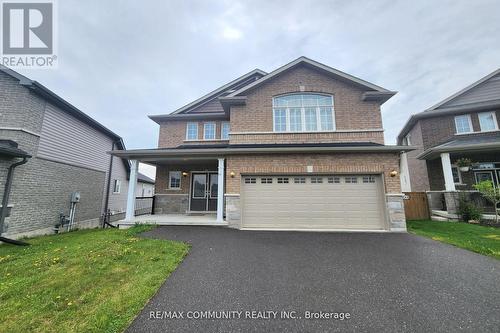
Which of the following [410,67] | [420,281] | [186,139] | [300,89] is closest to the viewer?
[420,281]

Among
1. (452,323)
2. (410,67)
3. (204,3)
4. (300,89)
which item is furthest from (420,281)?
(410,67)

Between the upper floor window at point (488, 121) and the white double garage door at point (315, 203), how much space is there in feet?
37.0

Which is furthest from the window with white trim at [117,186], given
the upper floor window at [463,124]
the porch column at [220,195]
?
the upper floor window at [463,124]

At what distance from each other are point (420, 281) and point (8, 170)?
1345 centimetres

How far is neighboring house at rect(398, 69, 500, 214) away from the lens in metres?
11.4

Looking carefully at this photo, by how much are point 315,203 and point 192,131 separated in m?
9.26

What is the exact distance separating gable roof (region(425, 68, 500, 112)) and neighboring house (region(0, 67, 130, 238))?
22.9m

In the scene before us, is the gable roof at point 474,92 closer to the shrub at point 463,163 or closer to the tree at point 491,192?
the shrub at point 463,163

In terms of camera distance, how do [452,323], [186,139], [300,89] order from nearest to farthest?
[452,323] < [300,89] < [186,139]

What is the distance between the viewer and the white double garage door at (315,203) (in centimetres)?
752

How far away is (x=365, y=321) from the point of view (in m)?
2.43

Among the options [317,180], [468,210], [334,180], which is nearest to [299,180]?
[317,180]

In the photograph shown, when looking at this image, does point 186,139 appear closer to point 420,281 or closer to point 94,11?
point 94,11

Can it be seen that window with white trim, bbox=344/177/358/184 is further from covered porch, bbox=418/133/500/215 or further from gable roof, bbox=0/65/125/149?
gable roof, bbox=0/65/125/149
